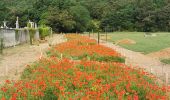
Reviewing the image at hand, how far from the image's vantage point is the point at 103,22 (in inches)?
3821

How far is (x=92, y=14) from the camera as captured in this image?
345 feet

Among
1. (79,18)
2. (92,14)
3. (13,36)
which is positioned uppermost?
(13,36)

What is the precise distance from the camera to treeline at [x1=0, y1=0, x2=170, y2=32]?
87.0 m

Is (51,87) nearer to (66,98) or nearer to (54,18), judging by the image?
(66,98)

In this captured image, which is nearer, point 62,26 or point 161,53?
point 161,53

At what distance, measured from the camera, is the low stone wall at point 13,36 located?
116 feet

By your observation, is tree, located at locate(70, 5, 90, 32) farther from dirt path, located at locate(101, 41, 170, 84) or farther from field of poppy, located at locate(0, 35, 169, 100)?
field of poppy, located at locate(0, 35, 169, 100)

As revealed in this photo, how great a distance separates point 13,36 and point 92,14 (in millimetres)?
67220

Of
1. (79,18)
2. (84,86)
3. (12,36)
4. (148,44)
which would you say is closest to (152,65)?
(84,86)

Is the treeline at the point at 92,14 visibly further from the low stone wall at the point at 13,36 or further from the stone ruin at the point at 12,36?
the stone ruin at the point at 12,36

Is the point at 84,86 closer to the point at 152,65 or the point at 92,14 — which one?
the point at 152,65

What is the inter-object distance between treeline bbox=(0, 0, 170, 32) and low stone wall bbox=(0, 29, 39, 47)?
38.6 m

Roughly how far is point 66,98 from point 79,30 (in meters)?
79.8

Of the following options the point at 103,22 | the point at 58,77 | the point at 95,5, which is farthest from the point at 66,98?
the point at 95,5
